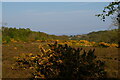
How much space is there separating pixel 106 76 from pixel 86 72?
2.41 ft

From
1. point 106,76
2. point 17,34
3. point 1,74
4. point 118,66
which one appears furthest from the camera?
point 17,34

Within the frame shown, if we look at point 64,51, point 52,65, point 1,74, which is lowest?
point 1,74

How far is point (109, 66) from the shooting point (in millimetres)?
6598

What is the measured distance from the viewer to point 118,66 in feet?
21.9

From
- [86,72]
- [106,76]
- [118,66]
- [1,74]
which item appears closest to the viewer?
[86,72]

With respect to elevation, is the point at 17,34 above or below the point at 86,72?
above

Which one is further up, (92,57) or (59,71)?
(92,57)

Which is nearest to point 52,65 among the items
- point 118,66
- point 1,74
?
point 1,74

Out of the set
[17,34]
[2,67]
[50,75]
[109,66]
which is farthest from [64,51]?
[17,34]

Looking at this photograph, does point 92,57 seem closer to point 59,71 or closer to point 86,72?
point 86,72

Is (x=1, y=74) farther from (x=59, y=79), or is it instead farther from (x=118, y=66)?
(x=118, y=66)

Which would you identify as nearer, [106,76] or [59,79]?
[59,79]

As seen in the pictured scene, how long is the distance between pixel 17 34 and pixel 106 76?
52.6ft

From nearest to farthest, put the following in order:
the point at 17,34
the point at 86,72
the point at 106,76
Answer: the point at 86,72 < the point at 106,76 < the point at 17,34
